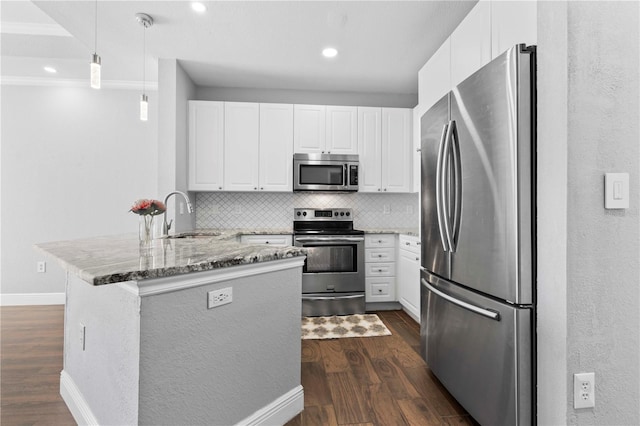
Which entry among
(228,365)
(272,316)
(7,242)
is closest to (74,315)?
(228,365)

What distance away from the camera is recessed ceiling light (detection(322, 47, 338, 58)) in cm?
313

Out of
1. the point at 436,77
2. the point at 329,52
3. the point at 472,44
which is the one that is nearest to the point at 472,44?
the point at 472,44

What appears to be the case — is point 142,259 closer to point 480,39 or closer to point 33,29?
point 480,39

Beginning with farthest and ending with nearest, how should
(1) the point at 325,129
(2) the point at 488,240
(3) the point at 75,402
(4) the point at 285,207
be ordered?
(4) the point at 285,207
(1) the point at 325,129
(3) the point at 75,402
(2) the point at 488,240

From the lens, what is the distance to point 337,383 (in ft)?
7.07

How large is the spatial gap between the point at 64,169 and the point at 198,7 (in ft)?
9.61

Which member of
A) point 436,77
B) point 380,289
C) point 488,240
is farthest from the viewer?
point 380,289

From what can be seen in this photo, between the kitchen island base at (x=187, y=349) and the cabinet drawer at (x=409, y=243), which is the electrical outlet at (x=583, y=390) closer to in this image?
the kitchen island base at (x=187, y=349)

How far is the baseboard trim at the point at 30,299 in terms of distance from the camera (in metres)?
3.87

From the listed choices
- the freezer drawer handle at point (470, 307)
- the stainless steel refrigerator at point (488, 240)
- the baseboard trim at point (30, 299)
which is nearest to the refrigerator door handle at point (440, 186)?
the stainless steel refrigerator at point (488, 240)

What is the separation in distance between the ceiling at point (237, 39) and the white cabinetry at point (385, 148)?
432mm

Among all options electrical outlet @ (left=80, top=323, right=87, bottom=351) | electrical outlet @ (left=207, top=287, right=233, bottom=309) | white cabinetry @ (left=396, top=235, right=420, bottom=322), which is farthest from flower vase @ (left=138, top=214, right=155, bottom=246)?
white cabinetry @ (left=396, top=235, right=420, bottom=322)

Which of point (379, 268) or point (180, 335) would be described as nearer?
point (180, 335)

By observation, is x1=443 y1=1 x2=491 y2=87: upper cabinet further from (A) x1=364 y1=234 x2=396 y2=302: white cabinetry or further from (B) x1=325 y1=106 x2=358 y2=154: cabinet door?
(A) x1=364 y1=234 x2=396 y2=302: white cabinetry
